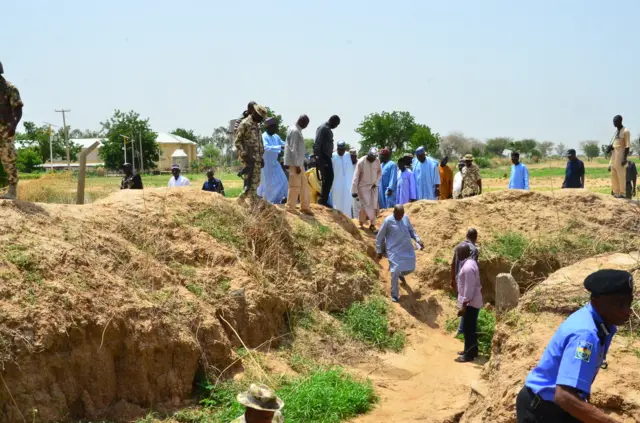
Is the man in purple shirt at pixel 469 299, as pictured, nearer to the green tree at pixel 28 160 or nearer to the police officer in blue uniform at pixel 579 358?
the police officer in blue uniform at pixel 579 358

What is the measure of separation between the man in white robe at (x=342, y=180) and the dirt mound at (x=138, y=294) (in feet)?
12.5

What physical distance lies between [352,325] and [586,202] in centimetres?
620

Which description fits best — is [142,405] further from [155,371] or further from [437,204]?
[437,204]

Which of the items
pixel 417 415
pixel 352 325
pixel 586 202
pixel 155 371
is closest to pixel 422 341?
pixel 352 325

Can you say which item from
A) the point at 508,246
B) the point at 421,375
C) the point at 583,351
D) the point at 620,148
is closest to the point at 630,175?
the point at 620,148

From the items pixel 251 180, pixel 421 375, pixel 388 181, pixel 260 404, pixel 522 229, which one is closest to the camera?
pixel 260 404

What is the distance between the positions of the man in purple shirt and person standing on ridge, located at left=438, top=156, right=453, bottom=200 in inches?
225

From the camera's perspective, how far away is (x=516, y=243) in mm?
13047

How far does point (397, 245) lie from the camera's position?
37.9 ft

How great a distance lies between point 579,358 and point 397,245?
26.5 ft

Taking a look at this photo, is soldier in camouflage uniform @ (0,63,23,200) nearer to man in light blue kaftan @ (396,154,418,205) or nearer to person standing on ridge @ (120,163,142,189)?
person standing on ridge @ (120,163,142,189)

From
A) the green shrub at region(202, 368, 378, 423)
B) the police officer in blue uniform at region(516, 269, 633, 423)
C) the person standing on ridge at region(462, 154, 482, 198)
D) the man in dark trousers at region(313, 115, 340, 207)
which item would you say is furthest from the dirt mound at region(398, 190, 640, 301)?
the police officer in blue uniform at region(516, 269, 633, 423)

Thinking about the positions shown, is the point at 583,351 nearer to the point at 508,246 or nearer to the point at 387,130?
the point at 508,246

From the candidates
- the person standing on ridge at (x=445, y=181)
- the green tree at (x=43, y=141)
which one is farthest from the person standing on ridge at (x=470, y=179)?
the green tree at (x=43, y=141)
